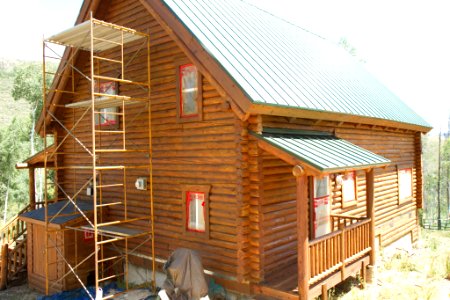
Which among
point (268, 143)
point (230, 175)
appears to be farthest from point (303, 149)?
point (230, 175)

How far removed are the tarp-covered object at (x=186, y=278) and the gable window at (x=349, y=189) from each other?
6.08 metres

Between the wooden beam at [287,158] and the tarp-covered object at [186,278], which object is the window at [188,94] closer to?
the wooden beam at [287,158]

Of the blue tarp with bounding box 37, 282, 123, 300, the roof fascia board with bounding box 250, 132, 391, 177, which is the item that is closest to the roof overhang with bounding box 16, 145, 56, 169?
the blue tarp with bounding box 37, 282, 123, 300

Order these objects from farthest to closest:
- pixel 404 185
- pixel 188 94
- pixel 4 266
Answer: pixel 404 185
pixel 4 266
pixel 188 94

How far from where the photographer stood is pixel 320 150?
919cm

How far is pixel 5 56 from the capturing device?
149625 millimetres

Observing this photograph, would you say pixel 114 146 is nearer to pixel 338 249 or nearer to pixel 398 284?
pixel 338 249

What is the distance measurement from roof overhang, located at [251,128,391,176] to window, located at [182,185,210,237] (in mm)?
2255

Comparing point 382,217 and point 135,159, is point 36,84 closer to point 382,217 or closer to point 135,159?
point 135,159

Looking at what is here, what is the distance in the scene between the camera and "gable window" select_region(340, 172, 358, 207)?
12742 millimetres

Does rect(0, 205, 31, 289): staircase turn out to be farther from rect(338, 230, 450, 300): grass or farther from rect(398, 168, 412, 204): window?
rect(398, 168, 412, 204): window

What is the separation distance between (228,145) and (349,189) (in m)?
5.89

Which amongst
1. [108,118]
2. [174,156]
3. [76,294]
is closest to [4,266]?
[76,294]

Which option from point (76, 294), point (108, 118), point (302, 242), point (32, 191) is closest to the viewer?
point (302, 242)
